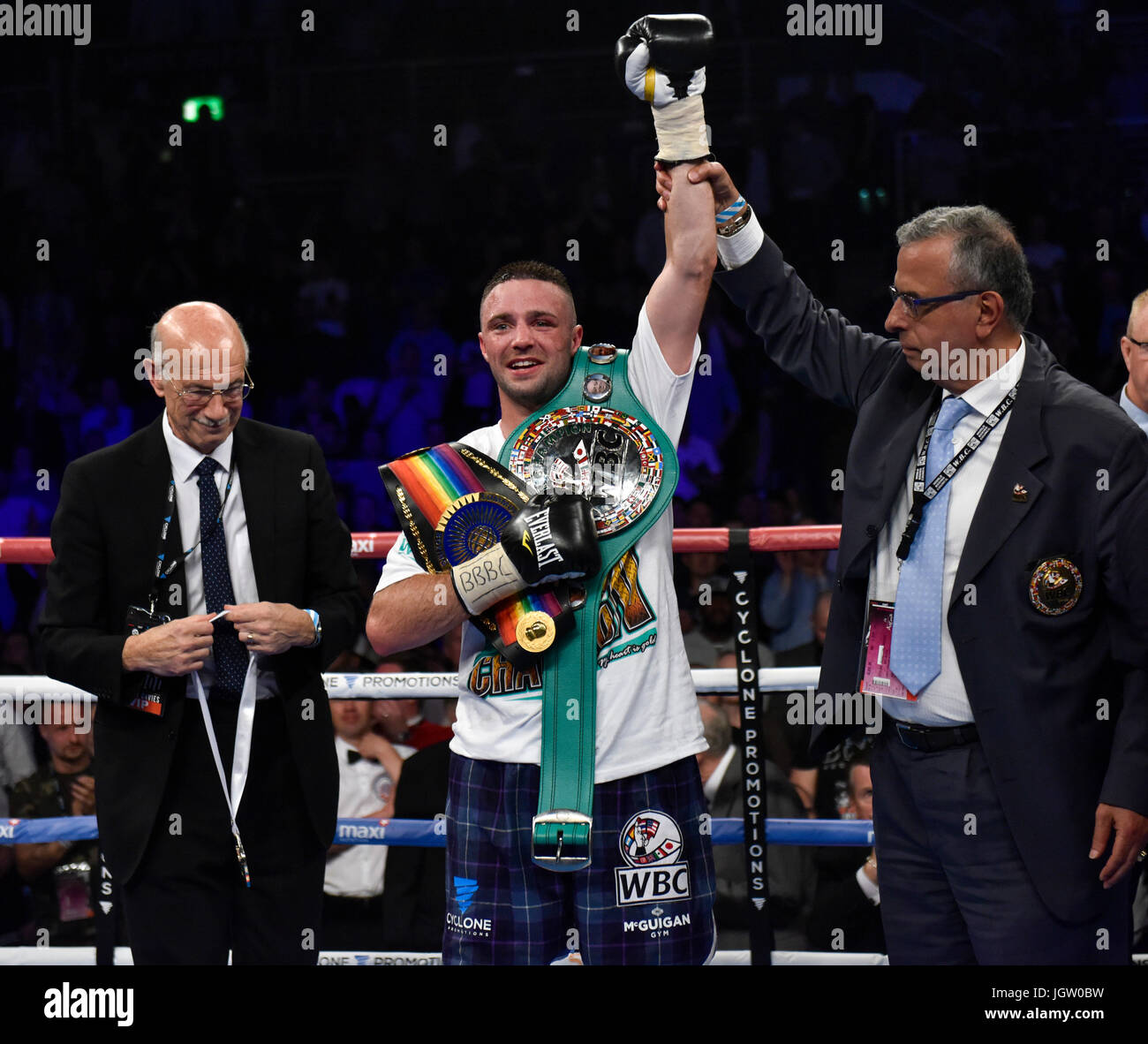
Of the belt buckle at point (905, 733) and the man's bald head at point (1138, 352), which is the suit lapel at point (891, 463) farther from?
the man's bald head at point (1138, 352)

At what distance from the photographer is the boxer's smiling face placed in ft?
6.91

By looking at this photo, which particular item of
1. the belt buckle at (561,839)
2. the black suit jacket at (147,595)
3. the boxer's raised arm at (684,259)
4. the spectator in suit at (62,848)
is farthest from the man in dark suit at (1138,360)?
the spectator in suit at (62,848)

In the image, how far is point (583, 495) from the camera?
2.07 metres

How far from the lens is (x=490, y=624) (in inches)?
80.3

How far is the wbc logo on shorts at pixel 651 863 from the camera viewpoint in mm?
1972

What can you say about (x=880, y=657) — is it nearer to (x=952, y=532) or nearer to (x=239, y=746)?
(x=952, y=532)

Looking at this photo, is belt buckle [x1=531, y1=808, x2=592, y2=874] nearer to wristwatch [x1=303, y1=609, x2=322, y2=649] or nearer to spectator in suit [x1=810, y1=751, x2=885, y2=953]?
wristwatch [x1=303, y1=609, x2=322, y2=649]

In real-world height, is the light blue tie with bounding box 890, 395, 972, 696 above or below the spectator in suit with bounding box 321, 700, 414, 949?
above

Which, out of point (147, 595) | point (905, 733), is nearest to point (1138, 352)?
point (905, 733)

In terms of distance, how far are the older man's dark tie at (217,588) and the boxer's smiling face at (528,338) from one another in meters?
0.56

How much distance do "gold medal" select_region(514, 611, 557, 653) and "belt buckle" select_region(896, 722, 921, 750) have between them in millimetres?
577

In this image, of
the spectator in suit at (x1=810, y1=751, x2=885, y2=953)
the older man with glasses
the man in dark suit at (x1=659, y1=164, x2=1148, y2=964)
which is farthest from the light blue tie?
the spectator in suit at (x1=810, y1=751, x2=885, y2=953)
